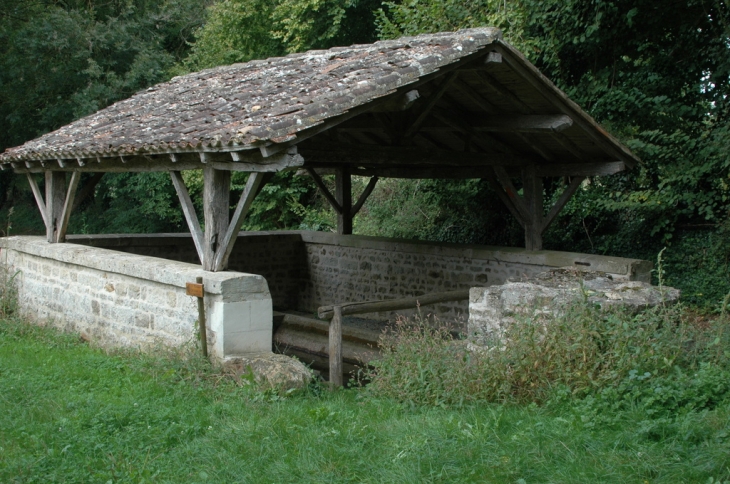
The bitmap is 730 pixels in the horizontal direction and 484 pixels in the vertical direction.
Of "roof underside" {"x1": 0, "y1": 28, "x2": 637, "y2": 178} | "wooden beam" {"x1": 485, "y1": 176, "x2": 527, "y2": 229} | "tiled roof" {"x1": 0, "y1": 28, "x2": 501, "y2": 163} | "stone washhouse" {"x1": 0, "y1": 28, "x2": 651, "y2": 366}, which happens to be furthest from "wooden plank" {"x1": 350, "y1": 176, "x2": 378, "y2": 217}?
"tiled roof" {"x1": 0, "y1": 28, "x2": 501, "y2": 163}

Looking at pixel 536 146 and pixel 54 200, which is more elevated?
pixel 536 146

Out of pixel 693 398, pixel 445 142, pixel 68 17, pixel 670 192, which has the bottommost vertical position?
pixel 693 398

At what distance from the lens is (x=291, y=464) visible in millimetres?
3992

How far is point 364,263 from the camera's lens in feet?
37.9

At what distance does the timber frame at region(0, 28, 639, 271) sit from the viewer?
20.5 ft

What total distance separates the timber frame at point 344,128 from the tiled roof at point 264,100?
20mm

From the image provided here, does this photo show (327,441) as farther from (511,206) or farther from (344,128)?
(511,206)

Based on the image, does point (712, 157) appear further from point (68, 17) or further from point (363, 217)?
point (68, 17)

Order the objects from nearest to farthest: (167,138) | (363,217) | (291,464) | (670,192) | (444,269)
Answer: (291,464)
(167,138)
(670,192)
(444,269)
(363,217)

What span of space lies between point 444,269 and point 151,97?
473 centimetres

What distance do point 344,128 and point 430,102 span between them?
0.98 m

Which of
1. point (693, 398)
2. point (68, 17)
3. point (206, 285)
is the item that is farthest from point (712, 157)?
point (68, 17)

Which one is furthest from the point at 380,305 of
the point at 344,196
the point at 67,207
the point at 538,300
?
the point at 344,196

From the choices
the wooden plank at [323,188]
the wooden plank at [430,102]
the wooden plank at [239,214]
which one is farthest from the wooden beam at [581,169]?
the wooden plank at [239,214]
